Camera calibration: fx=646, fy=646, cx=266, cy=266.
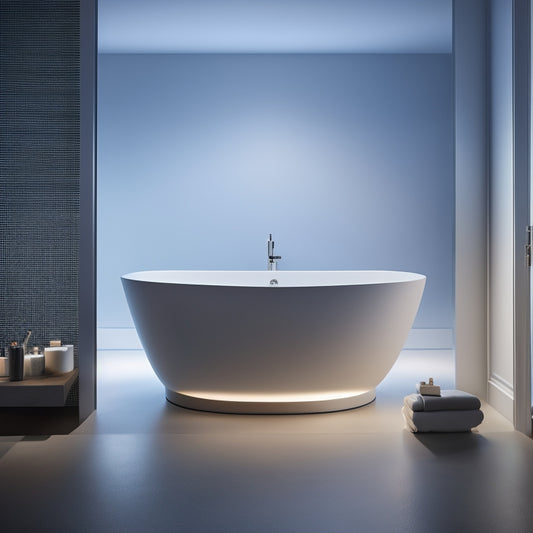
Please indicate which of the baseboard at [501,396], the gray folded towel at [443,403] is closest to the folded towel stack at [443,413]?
the gray folded towel at [443,403]

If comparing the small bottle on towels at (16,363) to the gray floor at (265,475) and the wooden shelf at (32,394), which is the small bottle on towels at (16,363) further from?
the gray floor at (265,475)

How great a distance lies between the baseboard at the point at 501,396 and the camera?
323cm

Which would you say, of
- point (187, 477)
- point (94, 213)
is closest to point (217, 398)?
point (187, 477)

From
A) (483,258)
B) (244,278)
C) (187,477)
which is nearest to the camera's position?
(187,477)

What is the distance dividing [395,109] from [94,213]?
3144 millimetres

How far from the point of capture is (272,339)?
121 inches

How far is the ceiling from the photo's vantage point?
434cm

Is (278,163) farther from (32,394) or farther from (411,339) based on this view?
(32,394)

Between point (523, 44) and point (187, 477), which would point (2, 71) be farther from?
point (523, 44)

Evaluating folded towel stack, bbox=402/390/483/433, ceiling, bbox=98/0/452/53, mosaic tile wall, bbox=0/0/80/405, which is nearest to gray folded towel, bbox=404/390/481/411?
folded towel stack, bbox=402/390/483/433

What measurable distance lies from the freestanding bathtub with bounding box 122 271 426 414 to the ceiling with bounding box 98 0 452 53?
6.85ft

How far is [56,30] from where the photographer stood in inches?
127

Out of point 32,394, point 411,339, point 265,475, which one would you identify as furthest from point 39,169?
point 411,339

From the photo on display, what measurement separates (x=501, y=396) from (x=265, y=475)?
1.54 m
